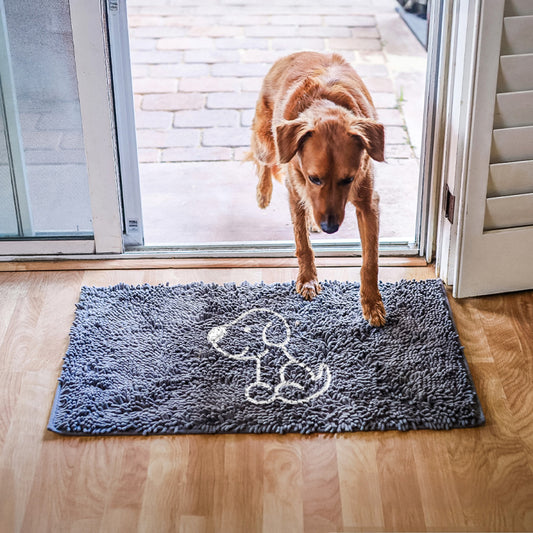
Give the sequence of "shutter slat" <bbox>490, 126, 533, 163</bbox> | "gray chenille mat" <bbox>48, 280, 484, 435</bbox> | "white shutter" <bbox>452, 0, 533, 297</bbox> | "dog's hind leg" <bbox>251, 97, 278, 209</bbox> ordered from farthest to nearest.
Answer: "dog's hind leg" <bbox>251, 97, 278, 209</bbox>, "shutter slat" <bbox>490, 126, 533, 163</bbox>, "white shutter" <bbox>452, 0, 533, 297</bbox>, "gray chenille mat" <bbox>48, 280, 484, 435</bbox>

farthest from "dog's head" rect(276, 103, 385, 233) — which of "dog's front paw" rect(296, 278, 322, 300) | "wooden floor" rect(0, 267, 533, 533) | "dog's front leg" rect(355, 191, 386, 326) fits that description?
"wooden floor" rect(0, 267, 533, 533)

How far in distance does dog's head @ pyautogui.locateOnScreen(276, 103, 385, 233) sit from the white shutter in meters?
0.28

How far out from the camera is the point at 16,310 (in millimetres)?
2348

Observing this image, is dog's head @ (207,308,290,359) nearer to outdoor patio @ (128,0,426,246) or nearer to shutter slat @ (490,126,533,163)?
outdoor patio @ (128,0,426,246)

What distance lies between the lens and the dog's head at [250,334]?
2.15 m

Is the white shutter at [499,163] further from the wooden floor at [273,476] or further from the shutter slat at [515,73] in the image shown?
the wooden floor at [273,476]

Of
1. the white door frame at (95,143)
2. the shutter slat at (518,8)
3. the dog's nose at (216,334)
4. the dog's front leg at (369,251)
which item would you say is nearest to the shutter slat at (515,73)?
the shutter slat at (518,8)

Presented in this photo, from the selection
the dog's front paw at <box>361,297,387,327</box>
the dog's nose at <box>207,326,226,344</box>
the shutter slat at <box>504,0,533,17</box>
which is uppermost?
the shutter slat at <box>504,0,533,17</box>

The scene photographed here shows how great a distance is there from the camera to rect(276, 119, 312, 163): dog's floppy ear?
85.8 inches

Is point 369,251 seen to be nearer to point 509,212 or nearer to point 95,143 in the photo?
point 509,212

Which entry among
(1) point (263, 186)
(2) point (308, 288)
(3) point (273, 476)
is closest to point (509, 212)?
(2) point (308, 288)

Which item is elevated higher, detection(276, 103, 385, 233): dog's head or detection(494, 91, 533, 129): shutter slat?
detection(494, 91, 533, 129): shutter slat

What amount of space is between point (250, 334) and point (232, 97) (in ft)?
5.64

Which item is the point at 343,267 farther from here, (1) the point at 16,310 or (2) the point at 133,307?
(1) the point at 16,310
